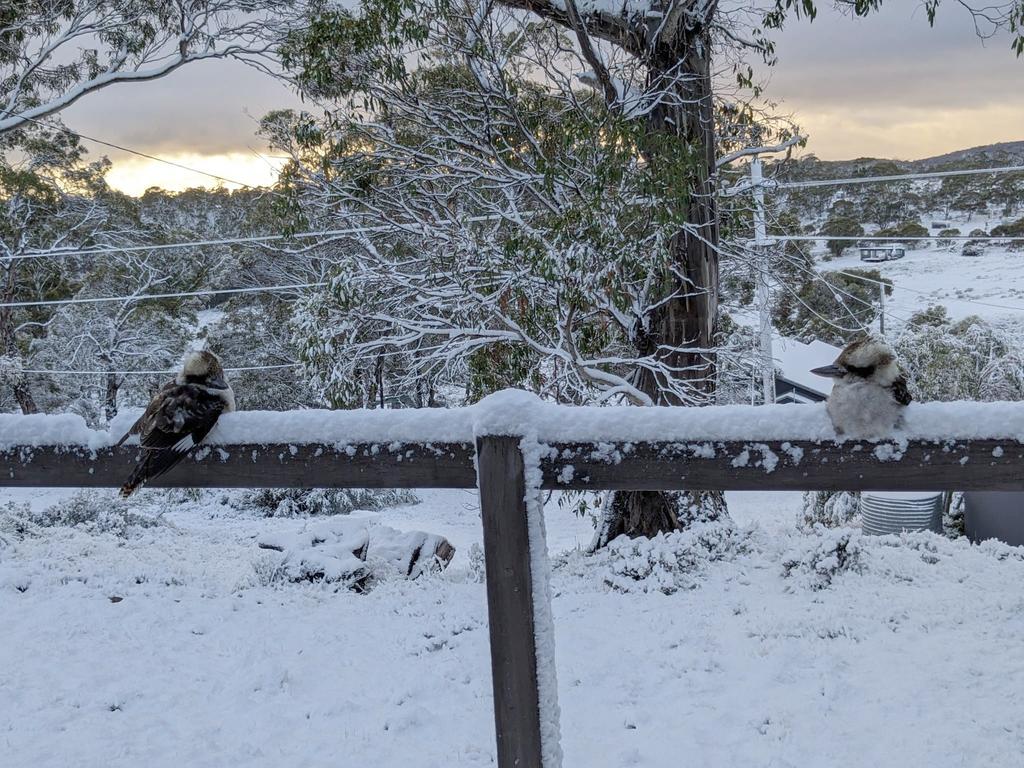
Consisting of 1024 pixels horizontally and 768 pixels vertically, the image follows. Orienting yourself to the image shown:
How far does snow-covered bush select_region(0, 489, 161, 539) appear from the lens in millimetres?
9211

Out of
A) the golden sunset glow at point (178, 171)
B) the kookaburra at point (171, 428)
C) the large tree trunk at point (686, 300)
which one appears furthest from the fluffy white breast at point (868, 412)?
the golden sunset glow at point (178, 171)

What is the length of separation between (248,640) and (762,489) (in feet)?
12.9

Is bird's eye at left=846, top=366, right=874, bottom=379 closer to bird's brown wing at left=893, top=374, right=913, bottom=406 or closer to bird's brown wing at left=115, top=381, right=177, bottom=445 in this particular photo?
bird's brown wing at left=893, top=374, right=913, bottom=406

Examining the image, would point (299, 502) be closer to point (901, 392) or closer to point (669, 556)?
point (669, 556)

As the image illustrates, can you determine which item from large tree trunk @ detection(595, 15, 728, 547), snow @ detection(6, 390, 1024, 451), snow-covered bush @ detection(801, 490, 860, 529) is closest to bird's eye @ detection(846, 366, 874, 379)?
snow @ detection(6, 390, 1024, 451)

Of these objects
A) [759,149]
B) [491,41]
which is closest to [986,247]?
[759,149]

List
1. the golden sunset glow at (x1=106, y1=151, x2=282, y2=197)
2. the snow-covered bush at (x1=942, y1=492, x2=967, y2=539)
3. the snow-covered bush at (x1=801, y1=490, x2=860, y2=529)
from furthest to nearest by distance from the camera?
the golden sunset glow at (x1=106, y1=151, x2=282, y2=197) → the snow-covered bush at (x1=801, y1=490, x2=860, y2=529) → the snow-covered bush at (x1=942, y1=492, x2=967, y2=539)

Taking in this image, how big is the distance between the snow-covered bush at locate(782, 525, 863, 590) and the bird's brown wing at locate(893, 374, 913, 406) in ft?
12.7

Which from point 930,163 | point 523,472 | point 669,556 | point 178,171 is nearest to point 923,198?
point 930,163

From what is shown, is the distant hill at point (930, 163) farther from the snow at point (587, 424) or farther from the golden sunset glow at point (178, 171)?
the snow at point (587, 424)

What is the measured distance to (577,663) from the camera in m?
4.18

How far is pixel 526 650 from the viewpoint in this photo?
172cm

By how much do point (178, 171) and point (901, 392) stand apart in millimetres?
13795

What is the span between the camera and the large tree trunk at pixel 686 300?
627 cm
